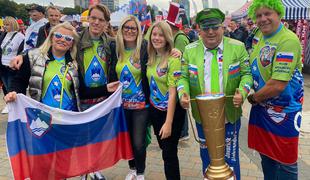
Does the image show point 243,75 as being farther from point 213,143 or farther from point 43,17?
point 43,17

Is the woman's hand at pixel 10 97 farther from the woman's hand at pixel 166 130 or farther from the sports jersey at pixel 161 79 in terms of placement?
the woman's hand at pixel 166 130

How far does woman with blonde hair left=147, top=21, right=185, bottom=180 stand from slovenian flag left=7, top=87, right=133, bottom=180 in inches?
17.1

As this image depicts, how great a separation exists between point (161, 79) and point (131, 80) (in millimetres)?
381

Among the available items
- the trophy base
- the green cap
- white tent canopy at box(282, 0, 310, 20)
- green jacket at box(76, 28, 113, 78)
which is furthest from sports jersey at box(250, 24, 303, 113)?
white tent canopy at box(282, 0, 310, 20)

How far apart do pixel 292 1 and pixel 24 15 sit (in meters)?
62.7

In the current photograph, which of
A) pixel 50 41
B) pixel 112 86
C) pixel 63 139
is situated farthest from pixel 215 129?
pixel 50 41

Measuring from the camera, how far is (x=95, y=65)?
351 cm

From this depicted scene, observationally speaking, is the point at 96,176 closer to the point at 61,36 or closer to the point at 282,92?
Answer: the point at 61,36

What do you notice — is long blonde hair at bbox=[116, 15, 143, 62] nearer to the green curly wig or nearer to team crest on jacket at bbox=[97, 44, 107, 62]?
team crest on jacket at bbox=[97, 44, 107, 62]

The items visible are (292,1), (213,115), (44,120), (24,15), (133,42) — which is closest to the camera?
(213,115)

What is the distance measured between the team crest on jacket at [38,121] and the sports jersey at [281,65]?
6.34 ft

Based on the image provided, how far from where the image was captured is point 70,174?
10.8ft

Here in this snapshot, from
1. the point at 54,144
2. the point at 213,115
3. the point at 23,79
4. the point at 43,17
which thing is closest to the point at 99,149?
the point at 54,144

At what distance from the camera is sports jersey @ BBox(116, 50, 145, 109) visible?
3.42 meters
